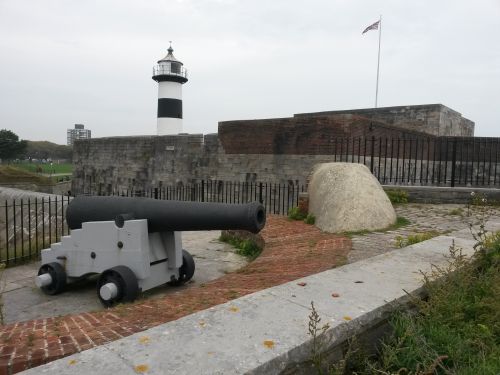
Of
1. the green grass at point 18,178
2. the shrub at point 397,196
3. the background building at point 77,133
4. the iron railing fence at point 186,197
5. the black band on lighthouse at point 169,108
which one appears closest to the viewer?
the shrub at point 397,196

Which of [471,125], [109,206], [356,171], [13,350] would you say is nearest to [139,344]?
[13,350]

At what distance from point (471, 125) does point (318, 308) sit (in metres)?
23.5

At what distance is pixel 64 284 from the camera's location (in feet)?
16.0

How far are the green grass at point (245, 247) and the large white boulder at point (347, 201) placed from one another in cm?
115

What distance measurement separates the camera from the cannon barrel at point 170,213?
13.2 feet

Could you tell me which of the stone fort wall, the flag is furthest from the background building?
the flag

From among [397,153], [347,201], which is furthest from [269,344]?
[397,153]

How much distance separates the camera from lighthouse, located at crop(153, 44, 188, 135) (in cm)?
2909

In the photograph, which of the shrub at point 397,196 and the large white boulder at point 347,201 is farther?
the shrub at point 397,196

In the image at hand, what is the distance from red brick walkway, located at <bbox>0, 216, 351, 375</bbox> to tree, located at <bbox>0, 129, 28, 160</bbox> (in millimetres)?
54665

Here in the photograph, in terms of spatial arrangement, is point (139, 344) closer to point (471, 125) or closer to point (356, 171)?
point (356, 171)

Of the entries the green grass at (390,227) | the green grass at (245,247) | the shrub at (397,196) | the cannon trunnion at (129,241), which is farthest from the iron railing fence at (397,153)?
the cannon trunnion at (129,241)

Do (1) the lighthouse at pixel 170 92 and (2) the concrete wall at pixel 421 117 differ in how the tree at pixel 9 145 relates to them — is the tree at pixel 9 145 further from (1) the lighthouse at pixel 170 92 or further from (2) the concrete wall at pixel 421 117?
(2) the concrete wall at pixel 421 117

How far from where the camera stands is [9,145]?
50.1 metres
